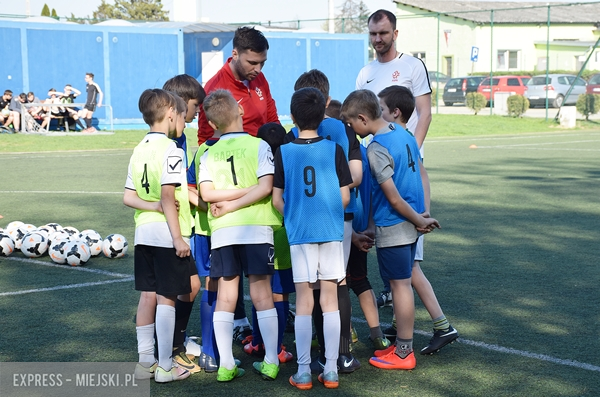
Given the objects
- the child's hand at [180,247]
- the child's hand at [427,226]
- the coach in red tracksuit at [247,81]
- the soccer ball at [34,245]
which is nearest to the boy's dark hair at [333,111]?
the coach in red tracksuit at [247,81]

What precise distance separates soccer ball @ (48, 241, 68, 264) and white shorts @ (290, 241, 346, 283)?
12.5ft

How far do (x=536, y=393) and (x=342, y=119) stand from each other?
1978mm

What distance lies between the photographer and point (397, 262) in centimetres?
462

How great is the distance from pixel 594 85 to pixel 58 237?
37087 millimetres

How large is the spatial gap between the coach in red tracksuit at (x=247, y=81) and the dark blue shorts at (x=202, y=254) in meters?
0.74

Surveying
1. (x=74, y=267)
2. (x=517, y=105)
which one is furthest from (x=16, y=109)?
(x=517, y=105)

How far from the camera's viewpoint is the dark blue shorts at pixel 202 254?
4.82m

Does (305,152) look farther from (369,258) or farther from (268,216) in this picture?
(369,258)

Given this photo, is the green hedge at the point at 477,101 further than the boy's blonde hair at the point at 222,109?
Yes

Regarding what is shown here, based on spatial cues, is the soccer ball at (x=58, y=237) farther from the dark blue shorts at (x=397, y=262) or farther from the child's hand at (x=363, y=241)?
the dark blue shorts at (x=397, y=262)

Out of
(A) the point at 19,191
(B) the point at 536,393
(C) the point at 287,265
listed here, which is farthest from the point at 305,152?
(A) the point at 19,191

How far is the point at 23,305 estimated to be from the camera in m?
6.05

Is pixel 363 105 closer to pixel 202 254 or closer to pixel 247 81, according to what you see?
pixel 247 81

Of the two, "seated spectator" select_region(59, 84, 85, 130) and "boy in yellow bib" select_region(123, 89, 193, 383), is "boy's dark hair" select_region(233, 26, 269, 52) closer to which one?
"boy in yellow bib" select_region(123, 89, 193, 383)
